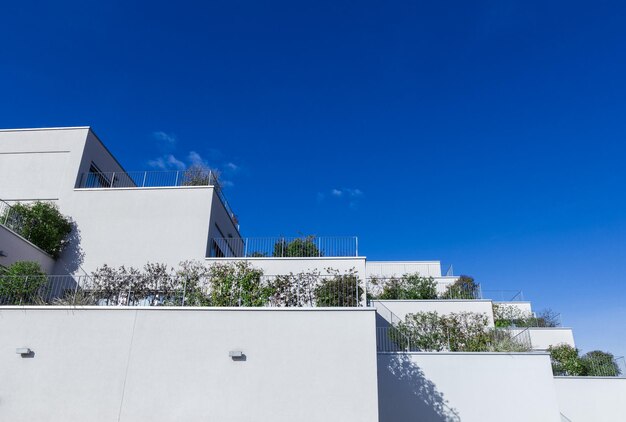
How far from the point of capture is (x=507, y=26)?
16.6m

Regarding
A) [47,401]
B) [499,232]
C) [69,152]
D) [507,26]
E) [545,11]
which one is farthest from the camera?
[499,232]

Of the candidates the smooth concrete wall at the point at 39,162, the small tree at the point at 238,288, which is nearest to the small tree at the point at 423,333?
the small tree at the point at 238,288

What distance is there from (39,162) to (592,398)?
25.7m

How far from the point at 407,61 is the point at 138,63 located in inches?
487

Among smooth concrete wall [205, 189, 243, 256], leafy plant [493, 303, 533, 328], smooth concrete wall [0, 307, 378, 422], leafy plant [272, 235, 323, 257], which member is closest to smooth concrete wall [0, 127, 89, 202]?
smooth concrete wall [205, 189, 243, 256]

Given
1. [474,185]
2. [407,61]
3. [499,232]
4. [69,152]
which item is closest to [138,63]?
[69,152]

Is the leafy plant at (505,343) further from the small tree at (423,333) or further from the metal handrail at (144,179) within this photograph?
the metal handrail at (144,179)

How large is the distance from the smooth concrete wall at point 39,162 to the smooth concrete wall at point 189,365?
854cm

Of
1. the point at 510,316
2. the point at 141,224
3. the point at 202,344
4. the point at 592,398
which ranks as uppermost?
the point at 141,224

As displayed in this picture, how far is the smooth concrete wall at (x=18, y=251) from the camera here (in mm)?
13375

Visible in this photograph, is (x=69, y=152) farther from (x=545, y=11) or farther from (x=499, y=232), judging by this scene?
(x=499, y=232)

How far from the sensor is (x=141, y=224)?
54.7ft

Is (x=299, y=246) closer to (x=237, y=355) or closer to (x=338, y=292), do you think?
(x=338, y=292)

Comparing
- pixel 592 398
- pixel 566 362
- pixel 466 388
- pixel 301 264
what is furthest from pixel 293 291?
pixel 566 362
